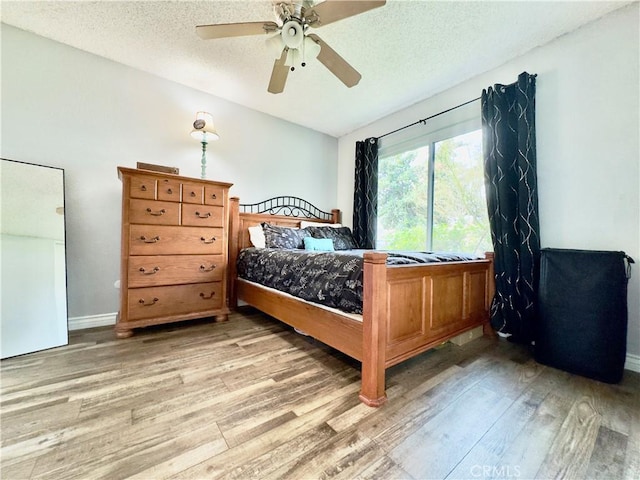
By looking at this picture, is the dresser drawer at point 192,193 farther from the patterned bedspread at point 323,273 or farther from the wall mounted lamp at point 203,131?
the patterned bedspread at point 323,273

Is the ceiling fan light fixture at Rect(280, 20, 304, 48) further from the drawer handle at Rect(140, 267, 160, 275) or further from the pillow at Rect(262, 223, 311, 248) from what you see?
the drawer handle at Rect(140, 267, 160, 275)

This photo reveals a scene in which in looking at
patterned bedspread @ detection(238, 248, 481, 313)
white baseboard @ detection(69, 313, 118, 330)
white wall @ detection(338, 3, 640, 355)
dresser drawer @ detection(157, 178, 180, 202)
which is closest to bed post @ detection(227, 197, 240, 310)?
patterned bedspread @ detection(238, 248, 481, 313)

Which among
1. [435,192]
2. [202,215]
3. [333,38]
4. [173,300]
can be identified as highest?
[333,38]

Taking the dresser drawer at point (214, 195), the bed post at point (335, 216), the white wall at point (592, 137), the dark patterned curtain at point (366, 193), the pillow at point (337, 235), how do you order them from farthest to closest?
the bed post at point (335, 216) → the dark patterned curtain at point (366, 193) → the pillow at point (337, 235) → the dresser drawer at point (214, 195) → the white wall at point (592, 137)

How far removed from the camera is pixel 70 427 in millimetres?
1088

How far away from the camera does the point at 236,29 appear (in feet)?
4.88

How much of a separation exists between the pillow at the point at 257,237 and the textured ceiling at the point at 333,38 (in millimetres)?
1547

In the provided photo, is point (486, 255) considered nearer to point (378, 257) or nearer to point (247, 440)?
point (378, 257)

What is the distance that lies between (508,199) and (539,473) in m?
1.87

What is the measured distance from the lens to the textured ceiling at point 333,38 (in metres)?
1.79

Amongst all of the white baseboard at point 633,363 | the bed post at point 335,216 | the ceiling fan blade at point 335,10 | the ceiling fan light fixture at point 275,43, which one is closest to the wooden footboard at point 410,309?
the white baseboard at point 633,363

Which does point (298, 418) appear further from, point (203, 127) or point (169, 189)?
point (203, 127)

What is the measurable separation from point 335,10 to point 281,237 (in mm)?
1980

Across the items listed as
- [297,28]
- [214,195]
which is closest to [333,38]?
[297,28]
